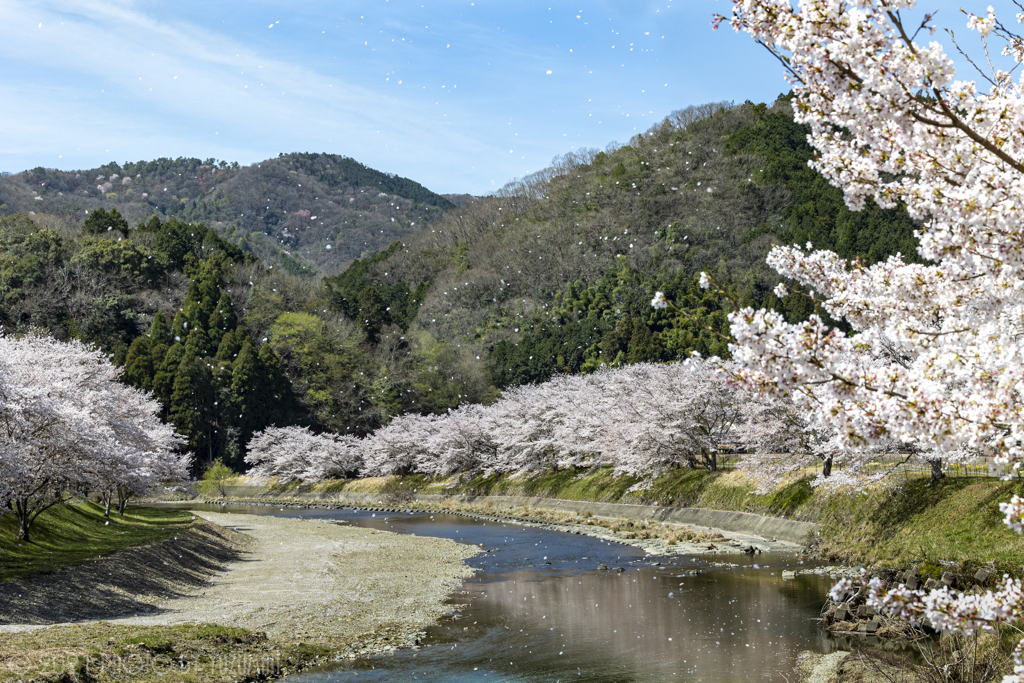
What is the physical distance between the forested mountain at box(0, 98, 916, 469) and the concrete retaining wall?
49.1 ft

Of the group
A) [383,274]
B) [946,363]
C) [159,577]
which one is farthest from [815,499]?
[383,274]

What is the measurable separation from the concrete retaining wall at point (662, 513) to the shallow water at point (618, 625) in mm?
3744

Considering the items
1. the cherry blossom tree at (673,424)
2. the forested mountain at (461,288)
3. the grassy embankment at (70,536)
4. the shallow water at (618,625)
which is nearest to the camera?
the shallow water at (618,625)

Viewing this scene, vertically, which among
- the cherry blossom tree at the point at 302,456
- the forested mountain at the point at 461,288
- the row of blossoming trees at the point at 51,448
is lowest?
the cherry blossom tree at the point at 302,456

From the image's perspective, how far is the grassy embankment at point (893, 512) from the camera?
51.7 ft

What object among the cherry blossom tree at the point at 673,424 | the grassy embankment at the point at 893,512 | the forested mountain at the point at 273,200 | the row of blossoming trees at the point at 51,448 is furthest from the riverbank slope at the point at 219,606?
the forested mountain at the point at 273,200

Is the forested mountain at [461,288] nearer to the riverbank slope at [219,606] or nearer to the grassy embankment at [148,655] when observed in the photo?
the riverbank slope at [219,606]

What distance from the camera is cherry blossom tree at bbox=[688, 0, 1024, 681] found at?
4.39 m

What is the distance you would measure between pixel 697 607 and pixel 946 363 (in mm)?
13786

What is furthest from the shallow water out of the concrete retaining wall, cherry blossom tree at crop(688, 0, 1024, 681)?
cherry blossom tree at crop(688, 0, 1024, 681)

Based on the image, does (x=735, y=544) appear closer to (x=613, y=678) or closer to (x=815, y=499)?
(x=815, y=499)

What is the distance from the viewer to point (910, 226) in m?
68.8

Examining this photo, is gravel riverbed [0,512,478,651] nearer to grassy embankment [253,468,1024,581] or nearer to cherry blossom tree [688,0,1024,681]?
grassy embankment [253,468,1024,581]

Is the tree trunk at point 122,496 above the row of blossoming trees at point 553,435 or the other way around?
the other way around
